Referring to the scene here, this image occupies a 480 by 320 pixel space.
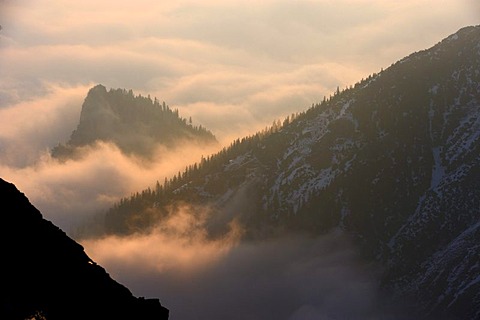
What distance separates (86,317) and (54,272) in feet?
12.4

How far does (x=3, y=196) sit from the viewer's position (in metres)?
61.9

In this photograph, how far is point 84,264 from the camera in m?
64.1

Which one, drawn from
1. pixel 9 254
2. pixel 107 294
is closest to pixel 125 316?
pixel 107 294

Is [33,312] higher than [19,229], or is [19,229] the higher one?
[19,229]

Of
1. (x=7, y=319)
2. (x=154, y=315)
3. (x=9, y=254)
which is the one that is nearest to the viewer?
(x=7, y=319)

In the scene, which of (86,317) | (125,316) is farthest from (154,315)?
(86,317)

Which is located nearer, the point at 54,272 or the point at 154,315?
the point at 54,272

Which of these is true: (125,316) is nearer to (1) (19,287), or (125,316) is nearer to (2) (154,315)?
(2) (154,315)

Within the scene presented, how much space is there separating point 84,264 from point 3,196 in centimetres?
762

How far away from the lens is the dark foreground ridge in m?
56.1

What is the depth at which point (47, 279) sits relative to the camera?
59062mm

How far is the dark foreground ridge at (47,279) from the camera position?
56.1 m

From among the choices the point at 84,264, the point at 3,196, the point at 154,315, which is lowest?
the point at 154,315

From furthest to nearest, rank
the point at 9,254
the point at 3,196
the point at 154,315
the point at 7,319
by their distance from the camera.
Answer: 1. the point at 154,315
2. the point at 3,196
3. the point at 9,254
4. the point at 7,319
